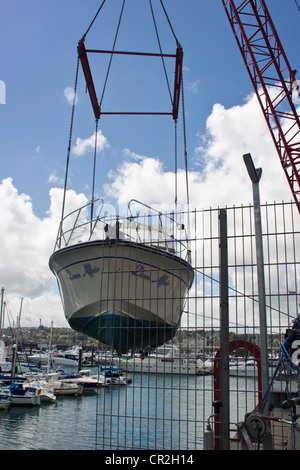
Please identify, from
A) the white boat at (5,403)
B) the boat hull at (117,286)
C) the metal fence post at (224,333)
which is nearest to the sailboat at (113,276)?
the boat hull at (117,286)

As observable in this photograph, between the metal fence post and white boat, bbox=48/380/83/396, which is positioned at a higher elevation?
the metal fence post

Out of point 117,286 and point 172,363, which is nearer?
point 172,363

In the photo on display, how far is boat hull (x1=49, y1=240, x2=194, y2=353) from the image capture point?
7.97 metres

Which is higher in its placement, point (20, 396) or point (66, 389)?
point (20, 396)

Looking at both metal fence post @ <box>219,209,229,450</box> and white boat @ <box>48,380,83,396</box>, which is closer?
metal fence post @ <box>219,209,229,450</box>

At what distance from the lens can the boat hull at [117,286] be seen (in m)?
7.97

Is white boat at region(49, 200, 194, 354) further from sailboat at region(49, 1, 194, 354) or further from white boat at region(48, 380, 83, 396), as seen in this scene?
white boat at region(48, 380, 83, 396)

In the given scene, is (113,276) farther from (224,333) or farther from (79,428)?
(79,428)

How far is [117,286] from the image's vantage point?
8109 mm

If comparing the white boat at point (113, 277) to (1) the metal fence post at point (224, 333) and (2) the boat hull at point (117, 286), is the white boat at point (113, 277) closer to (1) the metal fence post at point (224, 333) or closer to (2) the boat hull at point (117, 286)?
(2) the boat hull at point (117, 286)

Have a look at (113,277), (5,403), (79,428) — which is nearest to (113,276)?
(113,277)

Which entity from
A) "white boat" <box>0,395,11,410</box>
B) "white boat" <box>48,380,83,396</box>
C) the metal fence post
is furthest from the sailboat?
"white boat" <box>48,380,83,396</box>
